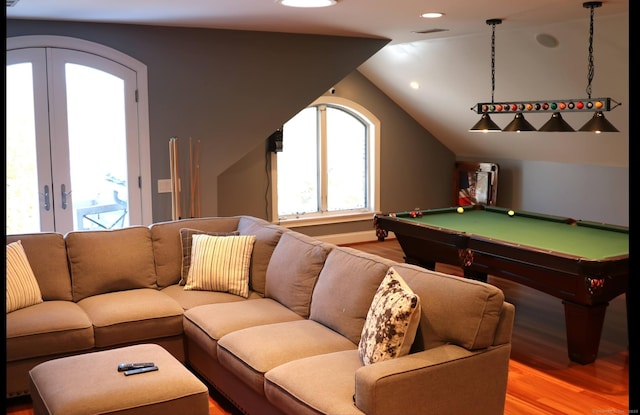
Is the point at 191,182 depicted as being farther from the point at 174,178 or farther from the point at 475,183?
the point at 475,183

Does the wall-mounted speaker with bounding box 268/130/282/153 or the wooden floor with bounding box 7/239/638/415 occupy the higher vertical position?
the wall-mounted speaker with bounding box 268/130/282/153

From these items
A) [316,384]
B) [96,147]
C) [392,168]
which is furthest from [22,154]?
[392,168]

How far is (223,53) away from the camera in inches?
235

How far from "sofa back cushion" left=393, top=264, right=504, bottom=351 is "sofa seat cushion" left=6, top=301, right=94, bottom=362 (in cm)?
202

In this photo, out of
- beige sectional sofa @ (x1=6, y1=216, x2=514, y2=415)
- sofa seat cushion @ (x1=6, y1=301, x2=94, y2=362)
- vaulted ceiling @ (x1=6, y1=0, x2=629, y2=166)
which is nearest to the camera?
beige sectional sofa @ (x1=6, y1=216, x2=514, y2=415)

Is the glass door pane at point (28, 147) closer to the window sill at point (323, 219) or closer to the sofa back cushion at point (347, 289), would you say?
the sofa back cushion at point (347, 289)

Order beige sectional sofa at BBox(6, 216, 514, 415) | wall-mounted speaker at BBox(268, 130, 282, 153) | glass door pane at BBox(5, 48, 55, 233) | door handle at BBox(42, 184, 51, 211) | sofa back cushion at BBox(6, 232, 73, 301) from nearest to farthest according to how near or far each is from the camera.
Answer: beige sectional sofa at BBox(6, 216, 514, 415)
sofa back cushion at BBox(6, 232, 73, 301)
glass door pane at BBox(5, 48, 55, 233)
door handle at BBox(42, 184, 51, 211)
wall-mounted speaker at BBox(268, 130, 282, 153)

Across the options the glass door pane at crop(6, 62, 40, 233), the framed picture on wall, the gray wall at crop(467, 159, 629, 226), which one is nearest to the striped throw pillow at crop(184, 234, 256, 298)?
the glass door pane at crop(6, 62, 40, 233)

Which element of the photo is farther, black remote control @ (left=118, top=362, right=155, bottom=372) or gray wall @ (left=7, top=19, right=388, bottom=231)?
gray wall @ (left=7, top=19, right=388, bottom=231)

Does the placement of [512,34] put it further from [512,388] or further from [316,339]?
[316,339]

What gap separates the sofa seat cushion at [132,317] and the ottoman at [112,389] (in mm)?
577

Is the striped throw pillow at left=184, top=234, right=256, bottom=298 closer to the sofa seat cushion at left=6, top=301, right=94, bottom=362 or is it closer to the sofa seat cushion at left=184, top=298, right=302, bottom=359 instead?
the sofa seat cushion at left=184, top=298, right=302, bottom=359

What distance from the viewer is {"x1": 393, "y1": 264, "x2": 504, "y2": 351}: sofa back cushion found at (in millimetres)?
2898

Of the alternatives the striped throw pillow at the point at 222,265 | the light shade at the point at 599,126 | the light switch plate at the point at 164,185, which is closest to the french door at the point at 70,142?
the light switch plate at the point at 164,185
